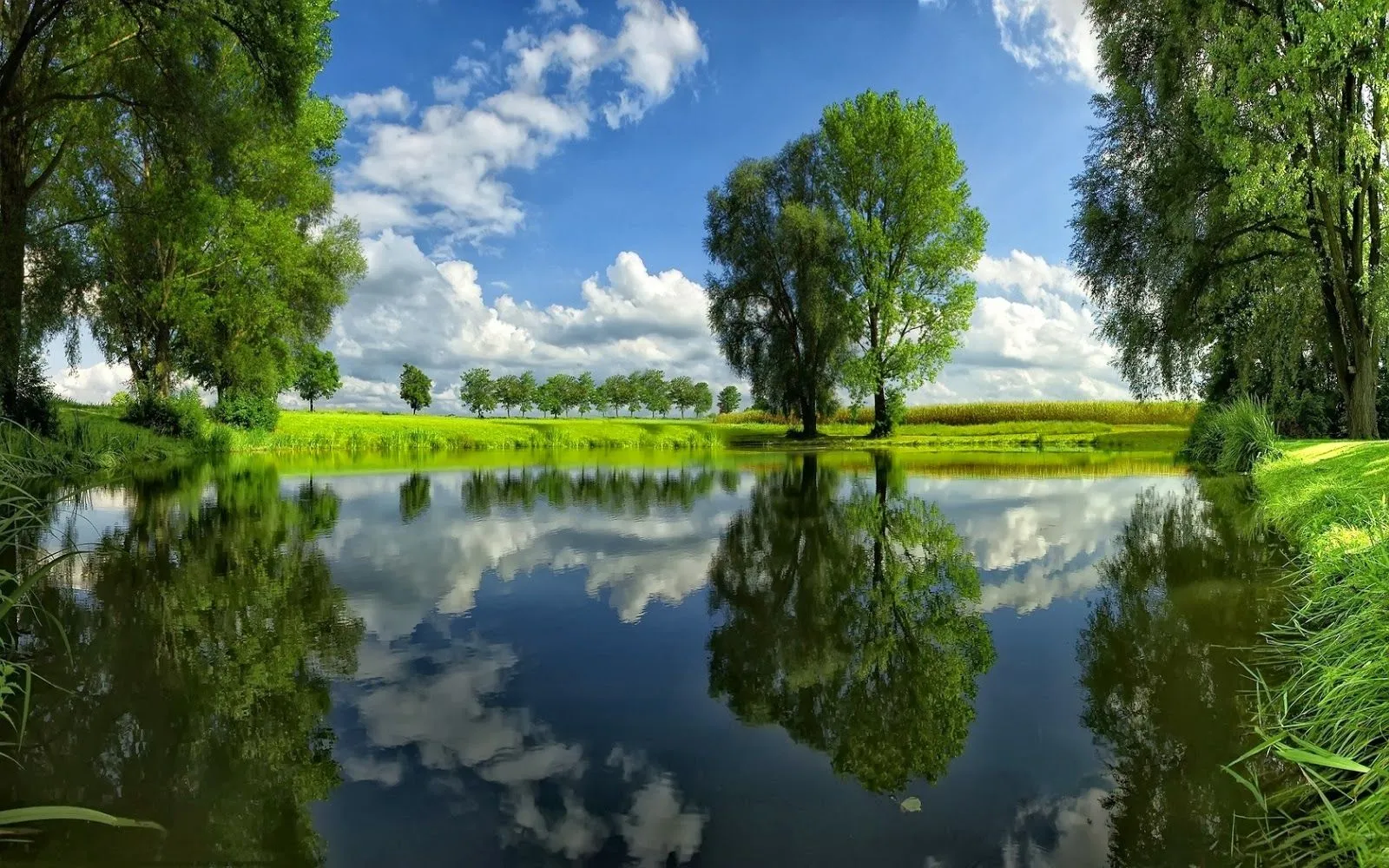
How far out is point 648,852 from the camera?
244cm

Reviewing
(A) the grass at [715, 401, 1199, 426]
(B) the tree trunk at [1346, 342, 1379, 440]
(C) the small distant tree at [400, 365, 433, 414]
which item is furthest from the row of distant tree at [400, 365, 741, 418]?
(B) the tree trunk at [1346, 342, 1379, 440]

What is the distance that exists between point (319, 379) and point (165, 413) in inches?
1945

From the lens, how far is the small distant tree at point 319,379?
6831 cm

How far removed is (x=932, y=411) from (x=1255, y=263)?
3549 cm

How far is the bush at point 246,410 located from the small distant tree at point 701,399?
2473 inches

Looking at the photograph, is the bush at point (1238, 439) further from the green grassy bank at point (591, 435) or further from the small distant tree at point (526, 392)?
the small distant tree at point (526, 392)

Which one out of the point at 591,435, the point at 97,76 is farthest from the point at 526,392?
the point at 97,76

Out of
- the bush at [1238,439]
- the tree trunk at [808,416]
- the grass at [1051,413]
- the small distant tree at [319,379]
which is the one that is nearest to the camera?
the bush at [1238,439]

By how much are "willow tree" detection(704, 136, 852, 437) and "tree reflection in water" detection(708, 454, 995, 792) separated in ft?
87.9

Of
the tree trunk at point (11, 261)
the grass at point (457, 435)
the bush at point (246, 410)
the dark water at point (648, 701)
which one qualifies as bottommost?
the dark water at point (648, 701)

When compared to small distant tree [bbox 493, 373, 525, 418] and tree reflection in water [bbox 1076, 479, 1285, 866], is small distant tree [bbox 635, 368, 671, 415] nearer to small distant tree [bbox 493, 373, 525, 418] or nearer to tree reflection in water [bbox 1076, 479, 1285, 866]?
small distant tree [bbox 493, 373, 525, 418]

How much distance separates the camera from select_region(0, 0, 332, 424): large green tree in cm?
1395

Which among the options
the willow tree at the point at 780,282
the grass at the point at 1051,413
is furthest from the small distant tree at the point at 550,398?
the willow tree at the point at 780,282

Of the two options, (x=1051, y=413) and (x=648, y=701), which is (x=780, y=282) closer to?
(x=1051, y=413)
